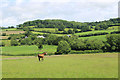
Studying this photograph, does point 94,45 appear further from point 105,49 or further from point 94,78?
Result: point 94,78

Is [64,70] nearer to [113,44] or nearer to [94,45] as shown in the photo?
[94,45]

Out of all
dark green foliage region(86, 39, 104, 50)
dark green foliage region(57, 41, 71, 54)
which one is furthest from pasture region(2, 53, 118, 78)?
dark green foliage region(86, 39, 104, 50)

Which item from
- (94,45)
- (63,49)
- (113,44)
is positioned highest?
(113,44)

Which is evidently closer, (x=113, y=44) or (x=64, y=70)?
(x=64, y=70)

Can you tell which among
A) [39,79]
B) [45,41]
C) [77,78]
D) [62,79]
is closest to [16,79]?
[39,79]

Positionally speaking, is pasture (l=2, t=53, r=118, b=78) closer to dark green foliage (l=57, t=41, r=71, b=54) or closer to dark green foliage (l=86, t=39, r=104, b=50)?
dark green foliage (l=57, t=41, r=71, b=54)

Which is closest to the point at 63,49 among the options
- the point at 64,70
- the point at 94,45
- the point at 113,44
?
the point at 94,45

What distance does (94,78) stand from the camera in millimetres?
22797

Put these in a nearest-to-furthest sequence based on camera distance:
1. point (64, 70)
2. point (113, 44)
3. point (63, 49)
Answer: point (64, 70), point (63, 49), point (113, 44)

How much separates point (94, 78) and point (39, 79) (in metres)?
8.94

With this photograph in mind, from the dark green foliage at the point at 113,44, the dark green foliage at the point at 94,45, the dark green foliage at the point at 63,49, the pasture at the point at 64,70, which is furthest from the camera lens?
the dark green foliage at the point at 94,45

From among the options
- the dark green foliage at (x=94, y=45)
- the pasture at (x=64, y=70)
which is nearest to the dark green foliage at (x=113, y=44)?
the dark green foliage at (x=94, y=45)

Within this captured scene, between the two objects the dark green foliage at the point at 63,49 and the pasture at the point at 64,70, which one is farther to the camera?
the dark green foliage at the point at 63,49

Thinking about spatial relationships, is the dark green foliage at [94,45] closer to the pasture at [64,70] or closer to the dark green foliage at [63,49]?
the dark green foliage at [63,49]
